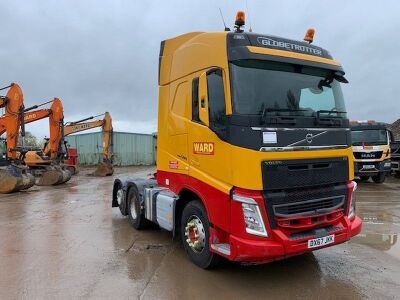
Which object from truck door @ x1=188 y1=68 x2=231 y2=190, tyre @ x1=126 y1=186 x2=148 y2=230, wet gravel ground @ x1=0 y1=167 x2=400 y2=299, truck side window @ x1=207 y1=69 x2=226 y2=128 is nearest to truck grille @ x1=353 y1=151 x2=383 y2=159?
wet gravel ground @ x1=0 y1=167 x2=400 y2=299

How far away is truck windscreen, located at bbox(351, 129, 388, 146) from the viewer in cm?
1767

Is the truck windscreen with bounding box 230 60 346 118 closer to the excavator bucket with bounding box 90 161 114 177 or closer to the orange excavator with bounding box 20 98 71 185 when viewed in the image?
the orange excavator with bounding box 20 98 71 185

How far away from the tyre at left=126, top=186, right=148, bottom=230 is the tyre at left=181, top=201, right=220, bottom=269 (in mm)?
2203

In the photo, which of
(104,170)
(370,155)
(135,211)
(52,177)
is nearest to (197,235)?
(135,211)

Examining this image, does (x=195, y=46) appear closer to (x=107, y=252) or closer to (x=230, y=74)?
(x=230, y=74)

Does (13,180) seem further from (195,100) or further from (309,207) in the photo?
(309,207)

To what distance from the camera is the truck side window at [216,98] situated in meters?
5.23

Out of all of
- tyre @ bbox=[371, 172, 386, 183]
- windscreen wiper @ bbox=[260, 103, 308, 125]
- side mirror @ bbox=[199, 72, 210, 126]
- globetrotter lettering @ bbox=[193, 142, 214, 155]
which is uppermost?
side mirror @ bbox=[199, 72, 210, 126]

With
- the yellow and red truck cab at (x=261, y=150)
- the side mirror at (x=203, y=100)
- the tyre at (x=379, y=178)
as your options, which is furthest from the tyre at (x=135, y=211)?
the tyre at (x=379, y=178)

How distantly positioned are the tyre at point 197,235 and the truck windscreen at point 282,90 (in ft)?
5.30

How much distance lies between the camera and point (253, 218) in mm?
4992

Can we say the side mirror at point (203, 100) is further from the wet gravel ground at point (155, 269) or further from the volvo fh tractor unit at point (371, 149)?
the volvo fh tractor unit at point (371, 149)

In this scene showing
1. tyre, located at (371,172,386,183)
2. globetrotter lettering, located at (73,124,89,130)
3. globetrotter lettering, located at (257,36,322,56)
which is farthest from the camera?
globetrotter lettering, located at (73,124,89,130)

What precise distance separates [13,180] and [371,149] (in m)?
14.4
